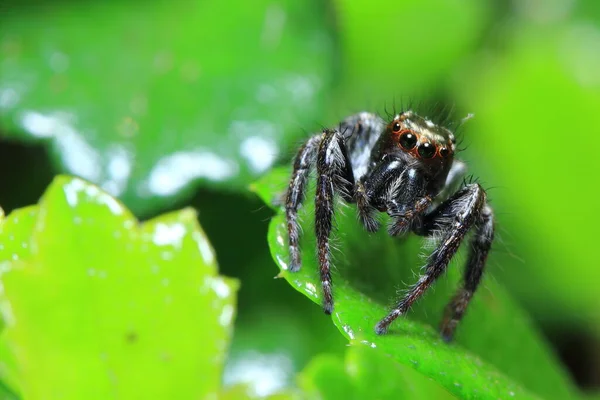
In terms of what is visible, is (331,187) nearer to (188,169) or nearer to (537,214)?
(188,169)

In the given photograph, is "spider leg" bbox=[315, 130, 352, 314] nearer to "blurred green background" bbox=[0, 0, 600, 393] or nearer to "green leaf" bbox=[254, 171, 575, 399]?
"green leaf" bbox=[254, 171, 575, 399]

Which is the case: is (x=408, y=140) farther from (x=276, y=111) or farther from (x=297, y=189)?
(x=276, y=111)

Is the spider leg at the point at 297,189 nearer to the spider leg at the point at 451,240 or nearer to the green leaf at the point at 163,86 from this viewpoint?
the spider leg at the point at 451,240

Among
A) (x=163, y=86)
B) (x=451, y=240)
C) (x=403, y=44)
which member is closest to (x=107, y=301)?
(x=451, y=240)

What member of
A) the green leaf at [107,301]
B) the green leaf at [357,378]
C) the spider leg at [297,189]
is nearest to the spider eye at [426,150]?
the spider leg at [297,189]

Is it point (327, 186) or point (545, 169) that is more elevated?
point (327, 186)

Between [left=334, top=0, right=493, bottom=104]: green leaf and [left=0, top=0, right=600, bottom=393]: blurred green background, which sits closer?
[left=0, top=0, right=600, bottom=393]: blurred green background

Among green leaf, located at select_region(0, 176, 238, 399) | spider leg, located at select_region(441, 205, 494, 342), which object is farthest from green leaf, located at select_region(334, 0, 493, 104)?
green leaf, located at select_region(0, 176, 238, 399)
